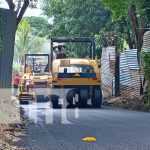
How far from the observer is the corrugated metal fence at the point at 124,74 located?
25.2 m

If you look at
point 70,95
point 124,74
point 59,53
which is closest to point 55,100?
point 70,95

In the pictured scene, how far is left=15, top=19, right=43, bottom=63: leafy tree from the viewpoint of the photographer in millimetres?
50062

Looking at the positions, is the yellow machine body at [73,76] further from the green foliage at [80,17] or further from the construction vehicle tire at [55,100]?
the green foliage at [80,17]

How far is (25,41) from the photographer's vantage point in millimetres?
53094

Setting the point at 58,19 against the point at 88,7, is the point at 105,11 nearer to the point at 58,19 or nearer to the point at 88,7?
the point at 88,7

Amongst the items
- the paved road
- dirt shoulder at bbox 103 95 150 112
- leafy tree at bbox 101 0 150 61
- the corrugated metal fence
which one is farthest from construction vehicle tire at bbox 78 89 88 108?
the paved road

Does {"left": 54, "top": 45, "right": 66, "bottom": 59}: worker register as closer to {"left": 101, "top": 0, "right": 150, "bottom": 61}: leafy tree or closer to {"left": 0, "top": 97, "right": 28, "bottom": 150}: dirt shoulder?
{"left": 101, "top": 0, "right": 150, "bottom": 61}: leafy tree

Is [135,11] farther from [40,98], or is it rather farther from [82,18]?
[82,18]

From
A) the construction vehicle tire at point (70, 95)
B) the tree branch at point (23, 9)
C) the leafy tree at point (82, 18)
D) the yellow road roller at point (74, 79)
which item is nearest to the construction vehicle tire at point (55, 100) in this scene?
the yellow road roller at point (74, 79)

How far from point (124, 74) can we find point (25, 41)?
1080 inches

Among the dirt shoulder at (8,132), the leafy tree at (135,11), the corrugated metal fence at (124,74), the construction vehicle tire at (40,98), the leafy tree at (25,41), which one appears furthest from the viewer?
the leafy tree at (25,41)

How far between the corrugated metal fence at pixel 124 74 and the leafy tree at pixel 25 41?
13669 mm

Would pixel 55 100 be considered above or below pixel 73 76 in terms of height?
below

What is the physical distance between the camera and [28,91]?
84.4 ft
